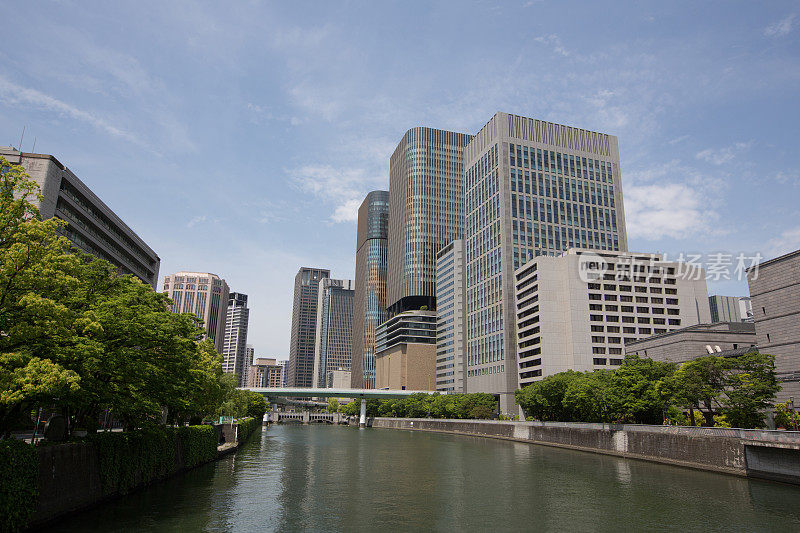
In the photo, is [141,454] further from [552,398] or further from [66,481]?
[552,398]

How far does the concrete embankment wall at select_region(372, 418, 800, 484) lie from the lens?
51906 mm

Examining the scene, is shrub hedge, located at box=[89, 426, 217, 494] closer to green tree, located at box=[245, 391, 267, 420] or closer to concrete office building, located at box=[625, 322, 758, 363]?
concrete office building, located at box=[625, 322, 758, 363]

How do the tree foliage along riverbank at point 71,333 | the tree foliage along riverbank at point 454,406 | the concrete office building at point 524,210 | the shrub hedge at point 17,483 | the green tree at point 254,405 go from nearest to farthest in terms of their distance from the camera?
the tree foliage along riverbank at point 71,333 → the shrub hedge at point 17,483 → the tree foliage along riverbank at point 454,406 → the green tree at point 254,405 → the concrete office building at point 524,210

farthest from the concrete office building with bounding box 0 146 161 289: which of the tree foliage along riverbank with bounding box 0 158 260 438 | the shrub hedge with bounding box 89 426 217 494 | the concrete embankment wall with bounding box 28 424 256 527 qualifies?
the concrete embankment wall with bounding box 28 424 256 527

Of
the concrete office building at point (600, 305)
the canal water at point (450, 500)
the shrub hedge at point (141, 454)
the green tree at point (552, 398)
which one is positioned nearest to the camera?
the canal water at point (450, 500)

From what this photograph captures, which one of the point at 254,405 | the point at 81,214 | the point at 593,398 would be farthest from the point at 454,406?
the point at 81,214

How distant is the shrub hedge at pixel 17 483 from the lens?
26359mm

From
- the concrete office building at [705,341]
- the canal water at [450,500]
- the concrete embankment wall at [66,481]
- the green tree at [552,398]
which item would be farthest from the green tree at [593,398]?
the concrete embankment wall at [66,481]

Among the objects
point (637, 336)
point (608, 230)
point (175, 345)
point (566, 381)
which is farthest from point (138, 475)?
point (608, 230)

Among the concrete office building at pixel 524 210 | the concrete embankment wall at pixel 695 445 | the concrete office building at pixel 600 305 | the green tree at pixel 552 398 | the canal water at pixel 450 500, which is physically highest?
the concrete office building at pixel 524 210

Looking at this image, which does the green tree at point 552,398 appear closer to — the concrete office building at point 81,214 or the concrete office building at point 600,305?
the concrete office building at point 600,305

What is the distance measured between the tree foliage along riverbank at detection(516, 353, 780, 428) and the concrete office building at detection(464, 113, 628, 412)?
67577 mm

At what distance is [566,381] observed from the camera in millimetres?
111125

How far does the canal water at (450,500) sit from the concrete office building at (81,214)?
50323 millimetres
